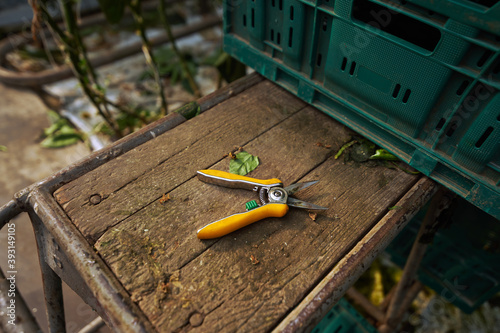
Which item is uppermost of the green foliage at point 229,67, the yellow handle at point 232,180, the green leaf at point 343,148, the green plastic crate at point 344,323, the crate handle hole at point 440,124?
the crate handle hole at point 440,124

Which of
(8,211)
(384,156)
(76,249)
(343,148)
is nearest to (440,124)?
(384,156)

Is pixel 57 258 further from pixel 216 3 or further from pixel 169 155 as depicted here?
pixel 216 3

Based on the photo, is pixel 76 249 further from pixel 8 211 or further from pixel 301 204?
pixel 301 204

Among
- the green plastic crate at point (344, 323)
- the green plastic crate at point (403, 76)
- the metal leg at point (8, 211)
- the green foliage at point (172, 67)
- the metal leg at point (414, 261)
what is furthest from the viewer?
the green foliage at point (172, 67)

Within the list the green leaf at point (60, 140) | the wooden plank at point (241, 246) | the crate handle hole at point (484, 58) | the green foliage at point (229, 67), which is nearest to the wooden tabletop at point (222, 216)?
the wooden plank at point (241, 246)

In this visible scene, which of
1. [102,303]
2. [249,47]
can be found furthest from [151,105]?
[102,303]

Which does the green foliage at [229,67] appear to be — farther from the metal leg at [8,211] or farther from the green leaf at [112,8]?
the metal leg at [8,211]
